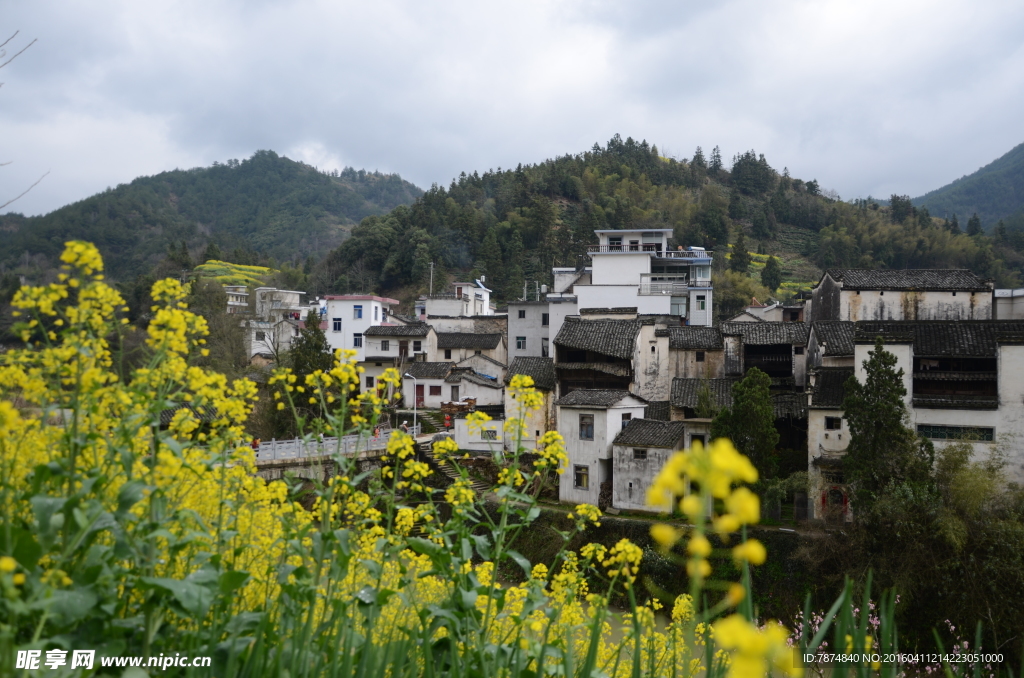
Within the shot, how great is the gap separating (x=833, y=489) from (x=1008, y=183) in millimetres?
99240

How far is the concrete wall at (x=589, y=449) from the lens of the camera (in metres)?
16.5

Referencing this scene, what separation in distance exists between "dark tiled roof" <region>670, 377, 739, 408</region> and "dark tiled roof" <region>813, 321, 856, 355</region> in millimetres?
2734

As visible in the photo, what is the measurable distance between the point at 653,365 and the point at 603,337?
2083mm

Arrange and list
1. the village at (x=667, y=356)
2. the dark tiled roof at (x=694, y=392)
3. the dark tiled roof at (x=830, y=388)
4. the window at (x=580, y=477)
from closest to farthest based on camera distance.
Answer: the village at (x=667, y=356) < the dark tiled roof at (x=830, y=388) < the window at (x=580, y=477) < the dark tiled roof at (x=694, y=392)

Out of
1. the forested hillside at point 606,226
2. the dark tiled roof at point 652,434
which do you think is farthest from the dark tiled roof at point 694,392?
the forested hillside at point 606,226

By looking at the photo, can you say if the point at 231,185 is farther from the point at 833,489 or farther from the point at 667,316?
the point at 833,489

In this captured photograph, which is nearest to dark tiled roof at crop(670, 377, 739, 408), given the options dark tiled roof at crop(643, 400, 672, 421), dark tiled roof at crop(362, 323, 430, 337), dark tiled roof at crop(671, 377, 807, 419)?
dark tiled roof at crop(671, 377, 807, 419)

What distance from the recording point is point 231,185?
90.6 meters

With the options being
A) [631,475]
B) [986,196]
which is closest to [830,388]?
[631,475]

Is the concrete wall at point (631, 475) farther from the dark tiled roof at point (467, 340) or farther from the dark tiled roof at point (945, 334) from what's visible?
the dark tiled roof at point (467, 340)

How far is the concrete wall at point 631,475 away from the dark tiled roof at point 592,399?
1.18 m

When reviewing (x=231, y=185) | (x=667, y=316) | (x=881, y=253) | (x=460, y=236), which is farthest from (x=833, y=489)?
(x=231, y=185)

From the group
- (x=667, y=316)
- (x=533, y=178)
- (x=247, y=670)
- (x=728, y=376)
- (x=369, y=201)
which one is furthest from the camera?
(x=369, y=201)

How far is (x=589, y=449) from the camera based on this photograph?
16672mm
